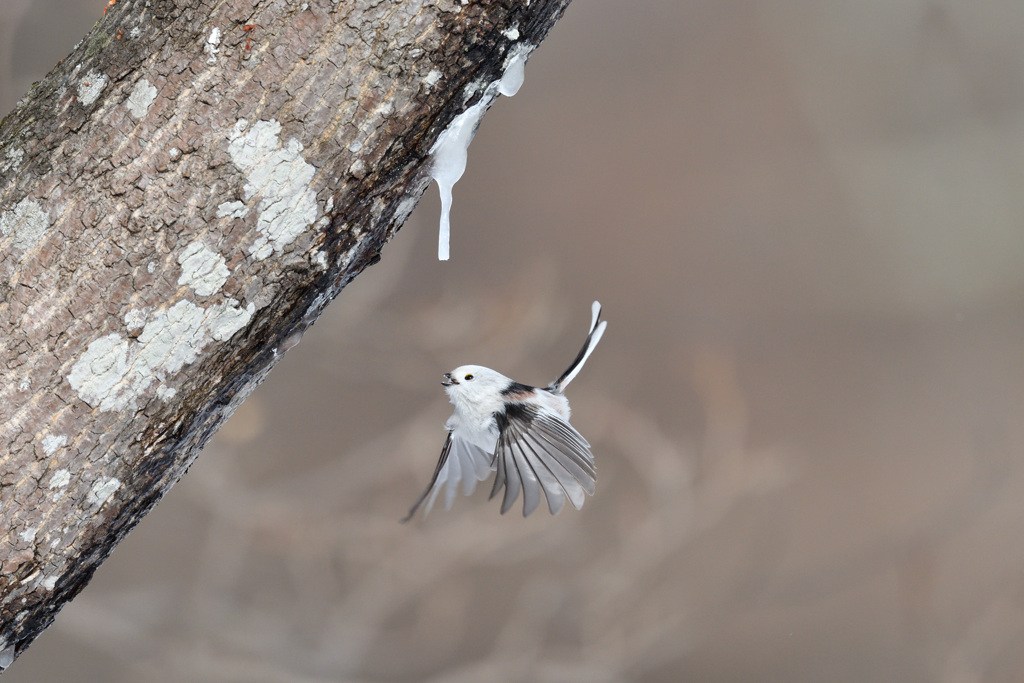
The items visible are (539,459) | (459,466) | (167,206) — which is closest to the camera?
(167,206)

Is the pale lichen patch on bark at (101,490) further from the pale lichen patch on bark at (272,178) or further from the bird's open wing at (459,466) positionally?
the bird's open wing at (459,466)

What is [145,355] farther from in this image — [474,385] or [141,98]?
[474,385]

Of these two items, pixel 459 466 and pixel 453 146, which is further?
pixel 459 466

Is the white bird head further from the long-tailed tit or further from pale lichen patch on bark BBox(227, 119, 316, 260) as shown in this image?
pale lichen patch on bark BBox(227, 119, 316, 260)

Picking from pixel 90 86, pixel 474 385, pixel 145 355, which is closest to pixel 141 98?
pixel 90 86

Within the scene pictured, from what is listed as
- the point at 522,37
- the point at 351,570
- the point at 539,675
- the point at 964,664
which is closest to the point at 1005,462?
the point at 964,664

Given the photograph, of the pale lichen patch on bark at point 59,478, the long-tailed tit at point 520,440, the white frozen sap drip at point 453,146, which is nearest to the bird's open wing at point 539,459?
the long-tailed tit at point 520,440

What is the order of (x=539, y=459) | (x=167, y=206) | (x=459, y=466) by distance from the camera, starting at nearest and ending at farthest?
(x=167, y=206)
(x=539, y=459)
(x=459, y=466)

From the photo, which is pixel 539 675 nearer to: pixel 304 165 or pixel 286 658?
pixel 286 658
